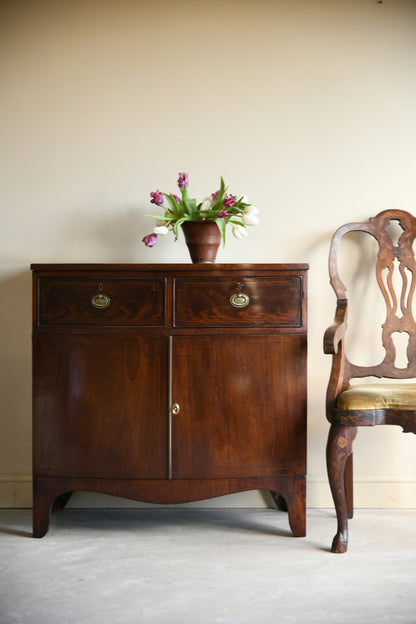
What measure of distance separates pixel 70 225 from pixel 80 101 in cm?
52

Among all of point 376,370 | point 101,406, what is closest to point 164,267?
point 101,406

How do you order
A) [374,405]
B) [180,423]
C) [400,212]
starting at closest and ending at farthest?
[374,405]
[180,423]
[400,212]

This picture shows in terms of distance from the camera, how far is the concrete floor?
5.37 feet

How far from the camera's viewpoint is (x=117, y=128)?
269 cm

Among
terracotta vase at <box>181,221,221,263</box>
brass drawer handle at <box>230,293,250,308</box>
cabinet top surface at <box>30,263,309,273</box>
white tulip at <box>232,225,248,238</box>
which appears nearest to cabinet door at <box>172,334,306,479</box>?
brass drawer handle at <box>230,293,250,308</box>

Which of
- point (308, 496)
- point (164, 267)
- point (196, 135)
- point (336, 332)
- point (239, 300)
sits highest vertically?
point (196, 135)

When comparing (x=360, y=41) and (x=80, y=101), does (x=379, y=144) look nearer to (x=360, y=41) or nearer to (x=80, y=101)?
(x=360, y=41)

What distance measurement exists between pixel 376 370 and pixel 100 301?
3.57ft

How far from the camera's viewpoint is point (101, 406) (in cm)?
221

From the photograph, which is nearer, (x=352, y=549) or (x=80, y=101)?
(x=352, y=549)

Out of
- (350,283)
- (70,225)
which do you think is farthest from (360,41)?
(70,225)

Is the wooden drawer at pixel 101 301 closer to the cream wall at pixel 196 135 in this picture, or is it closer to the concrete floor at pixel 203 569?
the cream wall at pixel 196 135

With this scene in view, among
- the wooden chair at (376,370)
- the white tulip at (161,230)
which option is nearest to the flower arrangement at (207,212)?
the white tulip at (161,230)

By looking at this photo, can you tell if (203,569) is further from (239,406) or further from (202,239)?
(202,239)
